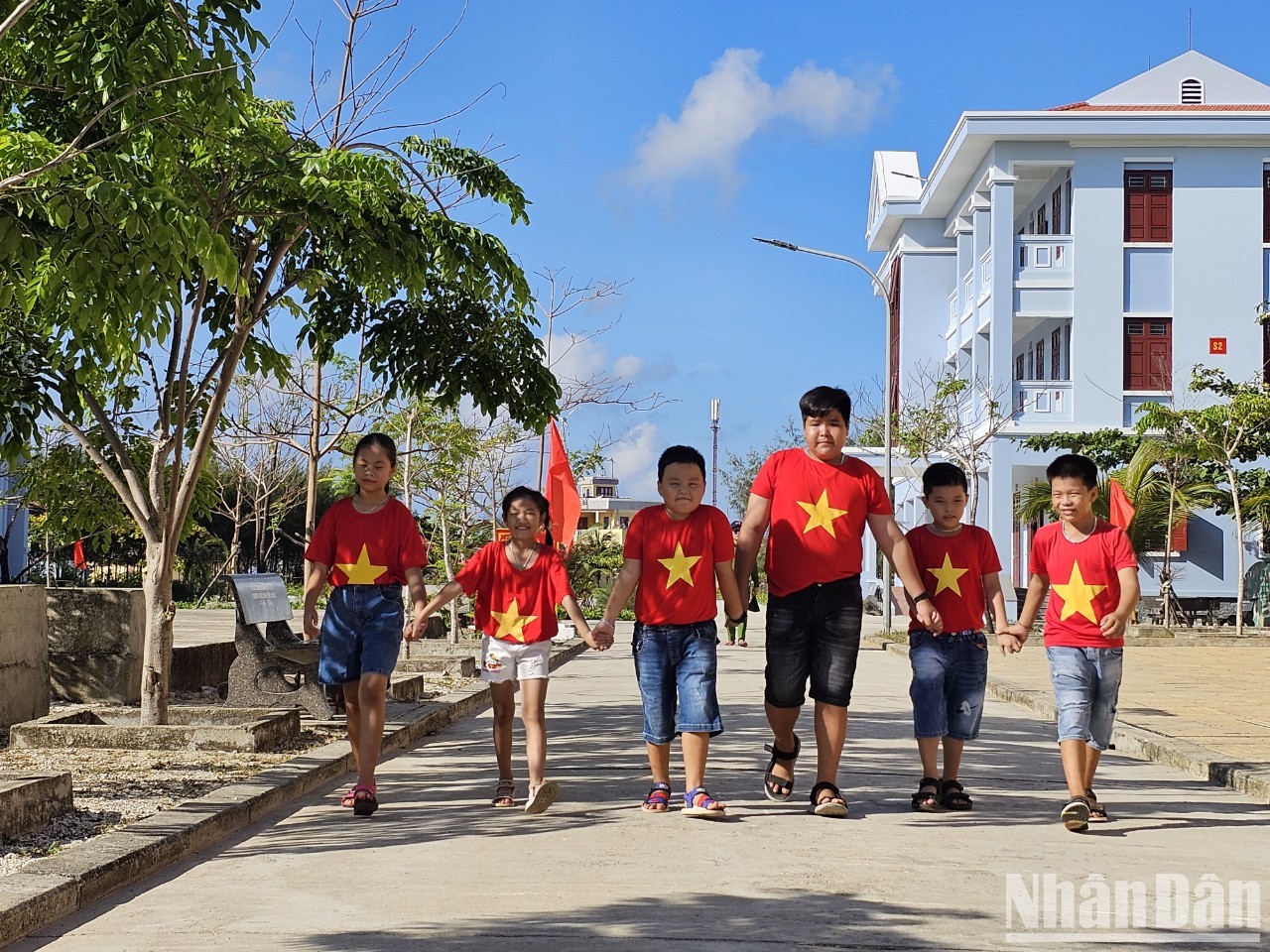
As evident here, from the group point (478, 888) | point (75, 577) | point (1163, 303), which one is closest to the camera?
point (478, 888)

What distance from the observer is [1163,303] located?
3325cm

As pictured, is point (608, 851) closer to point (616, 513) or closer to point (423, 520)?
point (423, 520)

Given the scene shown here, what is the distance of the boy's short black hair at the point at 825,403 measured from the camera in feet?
24.7

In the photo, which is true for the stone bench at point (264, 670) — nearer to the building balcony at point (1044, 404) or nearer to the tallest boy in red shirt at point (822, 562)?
the tallest boy in red shirt at point (822, 562)

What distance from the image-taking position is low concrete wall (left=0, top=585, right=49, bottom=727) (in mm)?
10031

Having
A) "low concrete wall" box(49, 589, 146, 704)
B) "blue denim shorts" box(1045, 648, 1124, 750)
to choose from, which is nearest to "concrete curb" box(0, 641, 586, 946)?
"low concrete wall" box(49, 589, 146, 704)

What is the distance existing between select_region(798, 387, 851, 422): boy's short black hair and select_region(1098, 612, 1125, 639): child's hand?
1518 millimetres

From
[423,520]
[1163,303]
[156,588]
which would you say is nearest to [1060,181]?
[1163,303]

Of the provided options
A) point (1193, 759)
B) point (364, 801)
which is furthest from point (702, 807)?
point (1193, 759)

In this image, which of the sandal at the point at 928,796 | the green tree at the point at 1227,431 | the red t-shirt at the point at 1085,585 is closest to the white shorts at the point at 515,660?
the sandal at the point at 928,796

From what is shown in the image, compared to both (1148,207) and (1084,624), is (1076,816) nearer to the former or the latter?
(1084,624)

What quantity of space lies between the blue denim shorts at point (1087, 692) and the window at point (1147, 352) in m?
27.2

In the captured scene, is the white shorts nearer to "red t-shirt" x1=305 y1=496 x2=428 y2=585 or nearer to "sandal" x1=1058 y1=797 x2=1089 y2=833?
"red t-shirt" x1=305 y1=496 x2=428 y2=585

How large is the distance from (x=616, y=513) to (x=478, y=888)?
316ft
